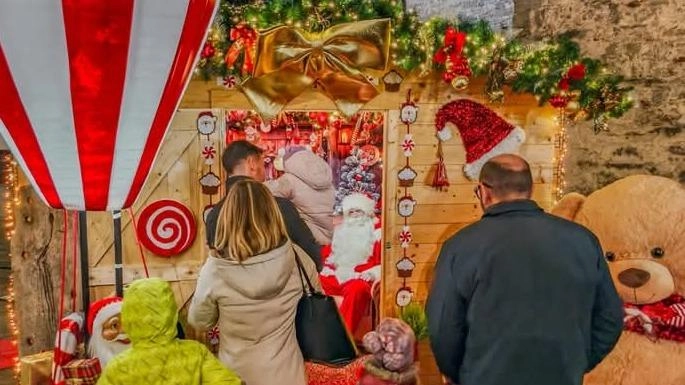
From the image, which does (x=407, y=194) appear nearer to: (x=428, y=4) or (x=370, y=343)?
(x=370, y=343)

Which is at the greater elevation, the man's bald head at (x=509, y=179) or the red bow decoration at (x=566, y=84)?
the red bow decoration at (x=566, y=84)

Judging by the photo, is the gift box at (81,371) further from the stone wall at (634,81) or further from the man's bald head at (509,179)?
the stone wall at (634,81)

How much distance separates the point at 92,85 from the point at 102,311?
224 centimetres

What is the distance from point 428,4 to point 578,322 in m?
3.94

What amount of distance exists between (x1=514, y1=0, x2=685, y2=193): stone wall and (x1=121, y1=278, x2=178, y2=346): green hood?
13.3ft

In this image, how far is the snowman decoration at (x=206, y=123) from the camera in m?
4.25

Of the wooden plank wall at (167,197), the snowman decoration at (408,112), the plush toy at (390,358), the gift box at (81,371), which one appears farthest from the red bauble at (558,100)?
the gift box at (81,371)

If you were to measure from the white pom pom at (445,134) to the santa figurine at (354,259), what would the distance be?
72 centimetres

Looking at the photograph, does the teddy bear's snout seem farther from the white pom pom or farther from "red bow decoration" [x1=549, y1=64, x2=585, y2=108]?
the white pom pom

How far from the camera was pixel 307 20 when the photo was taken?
4.14 m

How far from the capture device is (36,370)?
12.5 ft

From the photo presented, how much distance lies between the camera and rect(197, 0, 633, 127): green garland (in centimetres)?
404

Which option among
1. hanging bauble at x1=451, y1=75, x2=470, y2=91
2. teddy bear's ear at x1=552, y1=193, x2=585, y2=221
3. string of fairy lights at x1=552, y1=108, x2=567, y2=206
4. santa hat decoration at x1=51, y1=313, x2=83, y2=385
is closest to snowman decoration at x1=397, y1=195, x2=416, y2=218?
hanging bauble at x1=451, y1=75, x2=470, y2=91

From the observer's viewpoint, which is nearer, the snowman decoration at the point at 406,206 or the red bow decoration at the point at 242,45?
the red bow decoration at the point at 242,45
